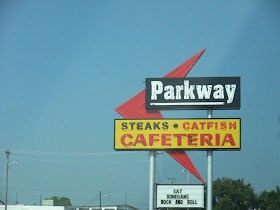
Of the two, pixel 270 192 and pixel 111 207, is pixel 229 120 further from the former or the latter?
pixel 111 207

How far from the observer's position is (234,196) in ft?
249

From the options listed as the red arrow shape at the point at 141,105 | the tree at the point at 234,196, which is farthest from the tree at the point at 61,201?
the red arrow shape at the point at 141,105

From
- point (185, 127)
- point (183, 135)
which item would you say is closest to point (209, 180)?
point (183, 135)

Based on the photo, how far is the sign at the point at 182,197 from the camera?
32.0 metres

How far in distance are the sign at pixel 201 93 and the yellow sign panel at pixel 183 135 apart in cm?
83

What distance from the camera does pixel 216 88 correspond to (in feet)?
106

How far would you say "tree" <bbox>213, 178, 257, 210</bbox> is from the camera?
73.4m

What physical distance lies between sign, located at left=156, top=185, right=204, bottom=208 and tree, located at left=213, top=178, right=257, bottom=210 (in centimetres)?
4117

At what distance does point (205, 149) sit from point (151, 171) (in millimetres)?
3298

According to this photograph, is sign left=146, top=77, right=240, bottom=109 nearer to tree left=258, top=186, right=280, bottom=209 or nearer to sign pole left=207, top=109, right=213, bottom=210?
sign pole left=207, top=109, right=213, bottom=210

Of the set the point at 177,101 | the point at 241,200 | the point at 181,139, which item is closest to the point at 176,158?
the point at 181,139

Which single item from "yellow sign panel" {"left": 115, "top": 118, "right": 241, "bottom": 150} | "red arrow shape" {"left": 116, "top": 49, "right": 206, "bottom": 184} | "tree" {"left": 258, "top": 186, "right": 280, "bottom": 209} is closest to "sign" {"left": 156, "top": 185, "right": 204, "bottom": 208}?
"yellow sign panel" {"left": 115, "top": 118, "right": 241, "bottom": 150}

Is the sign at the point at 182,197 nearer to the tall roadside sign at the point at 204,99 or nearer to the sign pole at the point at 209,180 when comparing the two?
the sign pole at the point at 209,180

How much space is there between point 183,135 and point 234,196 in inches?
1805
